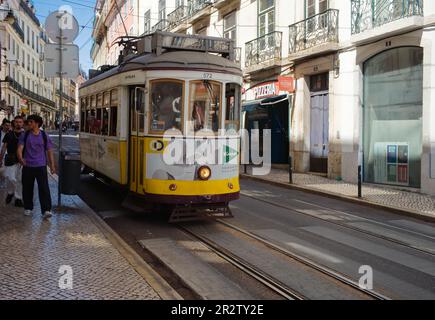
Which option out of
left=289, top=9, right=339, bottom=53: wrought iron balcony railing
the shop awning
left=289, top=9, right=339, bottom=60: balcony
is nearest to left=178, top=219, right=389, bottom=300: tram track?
left=289, top=9, right=339, bottom=60: balcony

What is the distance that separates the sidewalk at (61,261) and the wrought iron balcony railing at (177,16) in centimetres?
2418

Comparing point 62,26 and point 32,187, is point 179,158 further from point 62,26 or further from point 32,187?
point 62,26

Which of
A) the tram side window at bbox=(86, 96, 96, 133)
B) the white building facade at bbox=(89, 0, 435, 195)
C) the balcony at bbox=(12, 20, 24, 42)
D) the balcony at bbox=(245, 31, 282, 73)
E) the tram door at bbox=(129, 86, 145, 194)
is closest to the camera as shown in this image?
the tram door at bbox=(129, 86, 145, 194)

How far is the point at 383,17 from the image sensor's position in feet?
48.5

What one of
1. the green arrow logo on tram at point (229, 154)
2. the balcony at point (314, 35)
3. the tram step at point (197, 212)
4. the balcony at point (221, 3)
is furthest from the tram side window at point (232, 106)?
the balcony at point (221, 3)

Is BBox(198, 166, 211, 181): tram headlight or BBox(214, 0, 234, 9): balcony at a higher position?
BBox(214, 0, 234, 9): balcony

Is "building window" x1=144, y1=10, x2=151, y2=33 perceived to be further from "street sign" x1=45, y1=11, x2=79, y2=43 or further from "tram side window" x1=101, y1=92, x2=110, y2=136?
"street sign" x1=45, y1=11, x2=79, y2=43

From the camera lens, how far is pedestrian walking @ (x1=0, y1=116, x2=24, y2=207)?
9.62 m

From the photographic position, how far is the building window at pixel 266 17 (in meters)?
21.4

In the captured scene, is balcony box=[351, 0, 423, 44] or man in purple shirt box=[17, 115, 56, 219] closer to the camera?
man in purple shirt box=[17, 115, 56, 219]

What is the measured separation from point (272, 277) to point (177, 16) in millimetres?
27967

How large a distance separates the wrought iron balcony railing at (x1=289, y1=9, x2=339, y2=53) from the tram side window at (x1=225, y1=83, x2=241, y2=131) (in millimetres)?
9174
